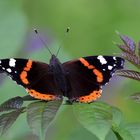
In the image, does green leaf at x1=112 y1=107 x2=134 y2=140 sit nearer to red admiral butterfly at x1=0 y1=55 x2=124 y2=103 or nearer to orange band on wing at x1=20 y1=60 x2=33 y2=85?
red admiral butterfly at x1=0 y1=55 x2=124 y2=103

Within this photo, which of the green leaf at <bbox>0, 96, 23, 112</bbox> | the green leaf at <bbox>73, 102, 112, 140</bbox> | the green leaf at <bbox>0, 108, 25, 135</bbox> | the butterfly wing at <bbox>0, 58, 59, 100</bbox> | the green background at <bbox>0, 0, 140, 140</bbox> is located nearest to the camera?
the green leaf at <bbox>73, 102, 112, 140</bbox>

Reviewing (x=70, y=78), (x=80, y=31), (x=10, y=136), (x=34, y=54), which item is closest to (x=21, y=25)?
(x=34, y=54)

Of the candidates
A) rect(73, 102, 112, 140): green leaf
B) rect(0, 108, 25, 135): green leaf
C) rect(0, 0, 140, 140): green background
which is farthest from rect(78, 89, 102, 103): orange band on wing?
rect(0, 0, 140, 140): green background

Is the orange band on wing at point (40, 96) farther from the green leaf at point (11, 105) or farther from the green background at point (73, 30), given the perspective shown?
the green background at point (73, 30)

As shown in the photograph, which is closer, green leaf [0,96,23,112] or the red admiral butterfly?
Answer: green leaf [0,96,23,112]

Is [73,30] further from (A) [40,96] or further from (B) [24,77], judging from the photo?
(A) [40,96]

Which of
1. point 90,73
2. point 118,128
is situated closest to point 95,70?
point 90,73

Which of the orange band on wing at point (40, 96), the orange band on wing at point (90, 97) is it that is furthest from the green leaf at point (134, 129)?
the orange band on wing at point (40, 96)
